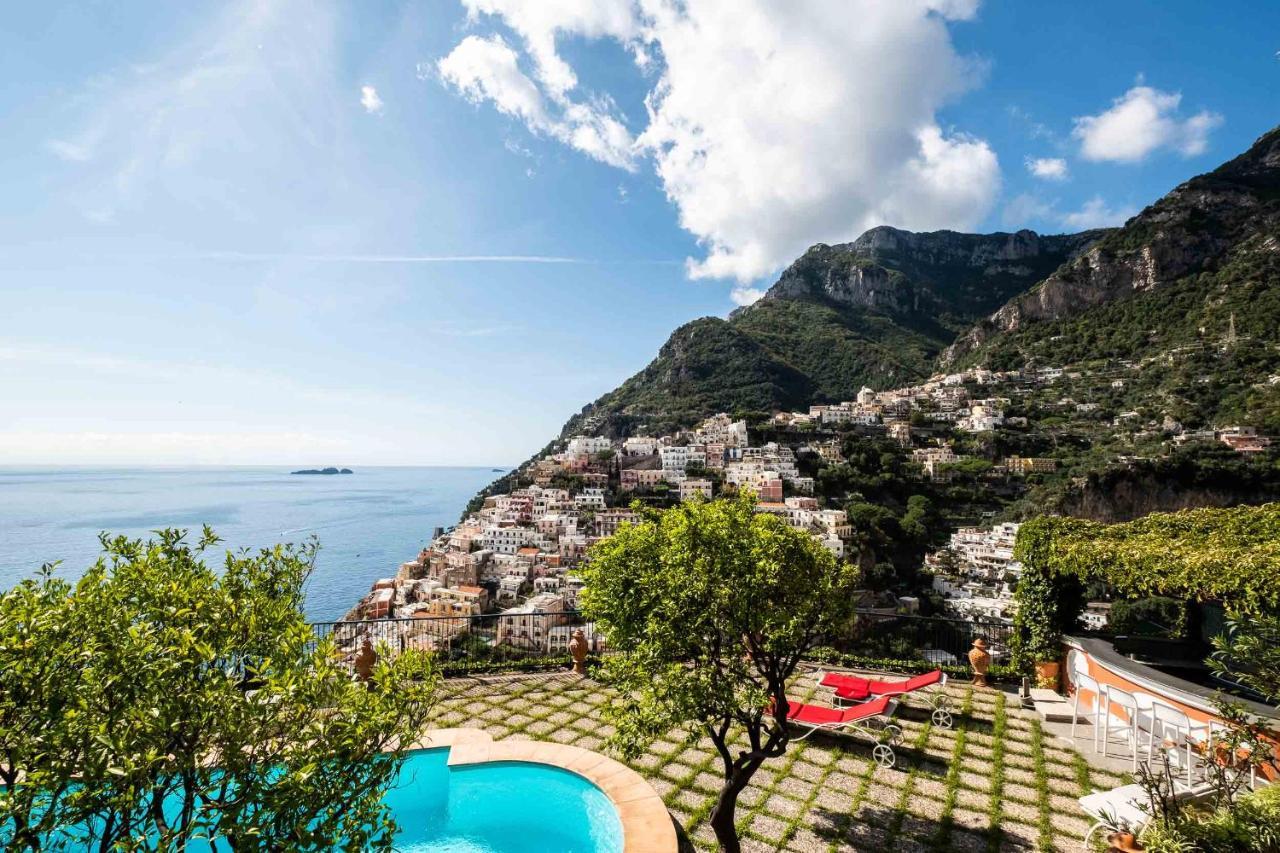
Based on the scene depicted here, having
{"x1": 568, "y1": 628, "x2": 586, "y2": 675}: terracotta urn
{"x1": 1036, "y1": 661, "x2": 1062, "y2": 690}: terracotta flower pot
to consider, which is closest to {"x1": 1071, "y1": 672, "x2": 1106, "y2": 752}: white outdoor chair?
{"x1": 1036, "y1": 661, "x2": 1062, "y2": 690}: terracotta flower pot

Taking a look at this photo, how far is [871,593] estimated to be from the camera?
4188 centimetres

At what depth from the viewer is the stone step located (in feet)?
22.9

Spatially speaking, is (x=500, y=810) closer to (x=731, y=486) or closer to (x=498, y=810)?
(x=498, y=810)

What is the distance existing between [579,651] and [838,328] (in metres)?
110

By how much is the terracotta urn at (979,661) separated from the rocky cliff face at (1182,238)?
280 ft

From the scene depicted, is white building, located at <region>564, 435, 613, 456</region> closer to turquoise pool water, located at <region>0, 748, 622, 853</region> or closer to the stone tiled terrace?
the stone tiled terrace

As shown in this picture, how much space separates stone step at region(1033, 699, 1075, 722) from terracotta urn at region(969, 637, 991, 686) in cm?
92

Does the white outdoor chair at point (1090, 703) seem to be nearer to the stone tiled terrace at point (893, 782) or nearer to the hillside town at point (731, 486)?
the stone tiled terrace at point (893, 782)

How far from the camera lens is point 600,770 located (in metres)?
5.84

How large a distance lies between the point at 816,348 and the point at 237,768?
110640mm

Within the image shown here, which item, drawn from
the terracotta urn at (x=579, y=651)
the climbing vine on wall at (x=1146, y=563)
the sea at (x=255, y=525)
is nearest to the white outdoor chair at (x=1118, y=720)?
the climbing vine on wall at (x=1146, y=563)

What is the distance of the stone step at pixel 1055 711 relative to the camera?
6984 millimetres

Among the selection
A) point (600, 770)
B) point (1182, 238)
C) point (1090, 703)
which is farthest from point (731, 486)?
point (1182, 238)

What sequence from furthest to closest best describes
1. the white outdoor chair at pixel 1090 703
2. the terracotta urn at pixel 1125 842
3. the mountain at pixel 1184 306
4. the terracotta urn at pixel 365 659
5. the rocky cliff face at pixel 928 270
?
the rocky cliff face at pixel 928 270, the mountain at pixel 1184 306, the terracotta urn at pixel 365 659, the white outdoor chair at pixel 1090 703, the terracotta urn at pixel 1125 842
